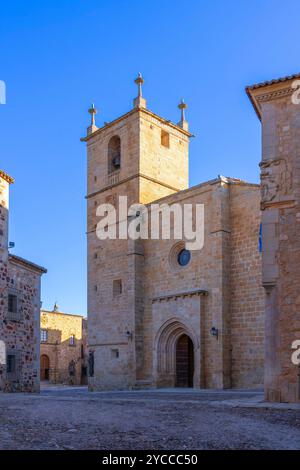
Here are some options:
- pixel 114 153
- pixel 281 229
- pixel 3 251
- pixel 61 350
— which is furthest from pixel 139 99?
pixel 61 350

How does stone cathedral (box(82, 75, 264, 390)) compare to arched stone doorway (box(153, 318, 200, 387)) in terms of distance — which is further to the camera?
arched stone doorway (box(153, 318, 200, 387))

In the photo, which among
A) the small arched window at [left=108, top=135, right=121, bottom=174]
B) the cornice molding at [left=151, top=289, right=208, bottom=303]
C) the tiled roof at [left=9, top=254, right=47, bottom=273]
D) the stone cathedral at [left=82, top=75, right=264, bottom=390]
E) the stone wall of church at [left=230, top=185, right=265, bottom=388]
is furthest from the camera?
the small arched window at [left=108, top=135, right=121, bottom=174]

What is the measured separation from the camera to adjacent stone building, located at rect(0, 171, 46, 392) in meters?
18.0

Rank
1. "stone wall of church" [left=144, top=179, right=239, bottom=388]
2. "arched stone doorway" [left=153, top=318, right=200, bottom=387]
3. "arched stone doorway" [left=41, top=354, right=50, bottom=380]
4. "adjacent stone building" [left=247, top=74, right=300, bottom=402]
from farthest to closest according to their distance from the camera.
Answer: "arched stone doorway" [left=41, top=354, right=50, bottom=380], "arched stone doorway" [left=153, top=318, right=200, bottom=387], "stone wall of church" [left=144, top=179, right=239, bottom=388], "adjacent stone building" [left=247, top=74, right=300, bottom=402]

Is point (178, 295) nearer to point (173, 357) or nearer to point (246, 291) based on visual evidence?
point (173, 357)

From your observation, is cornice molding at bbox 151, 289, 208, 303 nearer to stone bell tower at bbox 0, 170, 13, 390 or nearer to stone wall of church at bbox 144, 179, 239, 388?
stone wall of church at bbox 144, 179, 239, 388

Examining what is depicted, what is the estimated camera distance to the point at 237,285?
2088 cm

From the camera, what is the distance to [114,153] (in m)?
28.6

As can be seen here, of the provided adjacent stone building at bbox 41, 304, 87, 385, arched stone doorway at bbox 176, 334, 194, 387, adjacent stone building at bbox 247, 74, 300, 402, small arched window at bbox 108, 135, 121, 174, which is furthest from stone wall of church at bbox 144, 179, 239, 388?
adjacent stone building at bbox 41, 304, 87, 385

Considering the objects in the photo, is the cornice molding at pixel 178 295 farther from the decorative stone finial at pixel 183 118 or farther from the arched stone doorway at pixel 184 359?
the decorative stone finial at pixel 183 118

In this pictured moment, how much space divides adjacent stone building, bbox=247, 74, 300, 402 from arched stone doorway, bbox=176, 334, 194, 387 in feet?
37.7

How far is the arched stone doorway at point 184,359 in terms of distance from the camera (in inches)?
914

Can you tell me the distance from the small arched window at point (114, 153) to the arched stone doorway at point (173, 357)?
9233 millimetres
